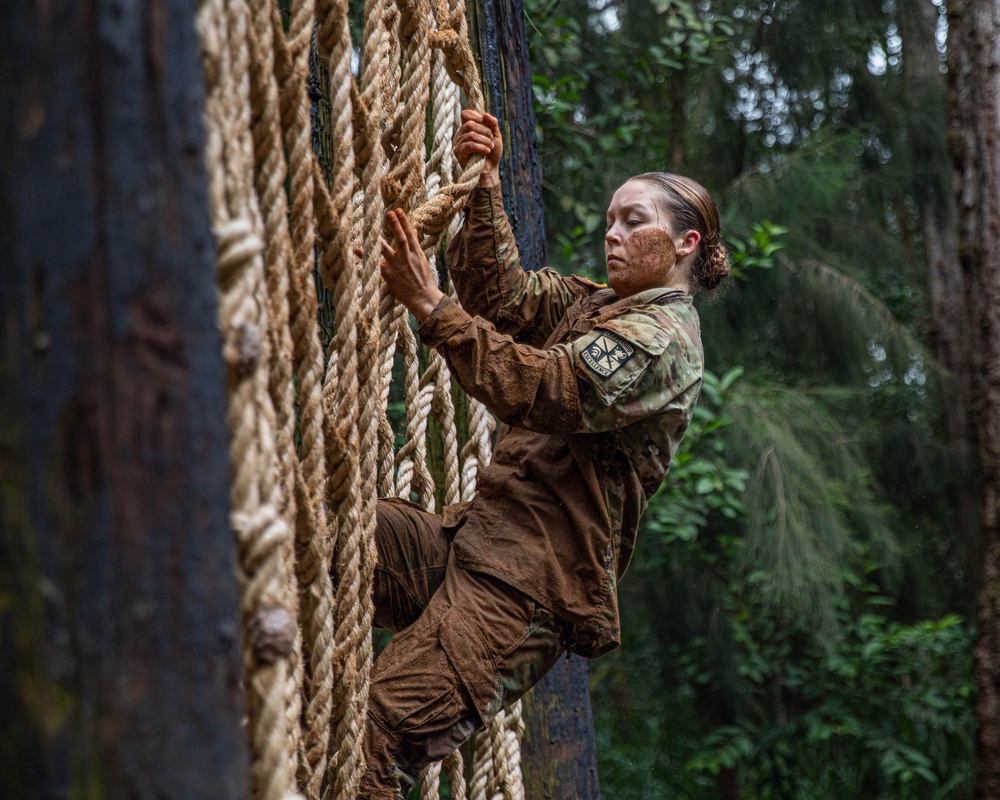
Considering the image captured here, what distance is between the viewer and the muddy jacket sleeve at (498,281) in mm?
1940

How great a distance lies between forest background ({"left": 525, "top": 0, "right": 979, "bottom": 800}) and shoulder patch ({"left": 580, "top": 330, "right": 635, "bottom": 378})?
2382 mm

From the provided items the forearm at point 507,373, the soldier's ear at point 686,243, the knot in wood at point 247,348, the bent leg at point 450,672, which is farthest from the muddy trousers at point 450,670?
the knot in wood at point 247,348

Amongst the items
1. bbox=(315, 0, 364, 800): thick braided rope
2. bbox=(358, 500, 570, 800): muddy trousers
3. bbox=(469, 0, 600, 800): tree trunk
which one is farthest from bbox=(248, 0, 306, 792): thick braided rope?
bbox=(469, 0, 600, 800): tree trunk

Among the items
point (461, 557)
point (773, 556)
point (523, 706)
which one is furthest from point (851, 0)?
point (461, 557)

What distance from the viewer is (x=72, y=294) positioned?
0.71 meters

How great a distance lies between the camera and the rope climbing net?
35.4 inches

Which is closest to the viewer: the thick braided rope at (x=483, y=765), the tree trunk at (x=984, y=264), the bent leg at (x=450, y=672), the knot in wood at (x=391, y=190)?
the bent leg at (x=450, y=672)

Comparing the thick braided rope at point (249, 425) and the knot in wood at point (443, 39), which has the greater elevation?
the knot in wood at point (443, 39)

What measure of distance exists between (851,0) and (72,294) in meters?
6.85

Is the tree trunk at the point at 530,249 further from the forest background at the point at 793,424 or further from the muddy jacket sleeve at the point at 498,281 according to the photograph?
the forest background at the point at 793,424

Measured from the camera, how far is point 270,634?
914 mm

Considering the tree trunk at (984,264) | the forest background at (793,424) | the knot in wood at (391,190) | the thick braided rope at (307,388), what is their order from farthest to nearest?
the forest background at (793,424) < the tree trunk at (984,264) < the knot in wood at (391,190) < the thick braided rope at (307,388)

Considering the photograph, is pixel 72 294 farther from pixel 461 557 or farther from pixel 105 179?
pixel 461 557

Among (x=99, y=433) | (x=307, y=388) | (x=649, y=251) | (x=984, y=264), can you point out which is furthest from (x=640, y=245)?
(x=984, y=264)
